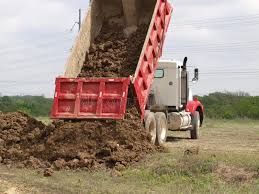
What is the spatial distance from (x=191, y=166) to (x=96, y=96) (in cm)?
348

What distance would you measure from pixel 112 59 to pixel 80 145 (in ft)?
11.3

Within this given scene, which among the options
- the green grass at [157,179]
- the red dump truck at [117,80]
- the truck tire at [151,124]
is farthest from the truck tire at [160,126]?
the green grass at [157,179]

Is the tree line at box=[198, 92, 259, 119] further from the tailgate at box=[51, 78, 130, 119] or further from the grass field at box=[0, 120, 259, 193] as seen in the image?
the grass field at box=[0, 120, 259, 193]

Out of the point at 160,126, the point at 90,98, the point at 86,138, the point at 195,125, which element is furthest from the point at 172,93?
the point at 86,138

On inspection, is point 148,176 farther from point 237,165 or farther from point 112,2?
point 112,2

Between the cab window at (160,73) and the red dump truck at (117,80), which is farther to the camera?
the cab window at (160,73)

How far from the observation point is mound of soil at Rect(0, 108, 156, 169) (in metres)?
12.2

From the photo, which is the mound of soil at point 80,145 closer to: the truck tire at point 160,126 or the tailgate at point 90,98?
the tailgate at point 90,98

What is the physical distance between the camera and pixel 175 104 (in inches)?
744

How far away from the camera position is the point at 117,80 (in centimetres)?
1346

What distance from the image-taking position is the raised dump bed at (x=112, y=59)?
44.4 ft

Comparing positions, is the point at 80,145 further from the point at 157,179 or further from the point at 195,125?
the point at 195,125

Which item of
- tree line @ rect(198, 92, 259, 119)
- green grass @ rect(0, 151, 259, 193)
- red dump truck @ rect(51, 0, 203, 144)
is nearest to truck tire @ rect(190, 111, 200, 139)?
red dump truck @ rect(51, 0, 203, 144)

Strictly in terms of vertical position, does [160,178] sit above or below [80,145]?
below
